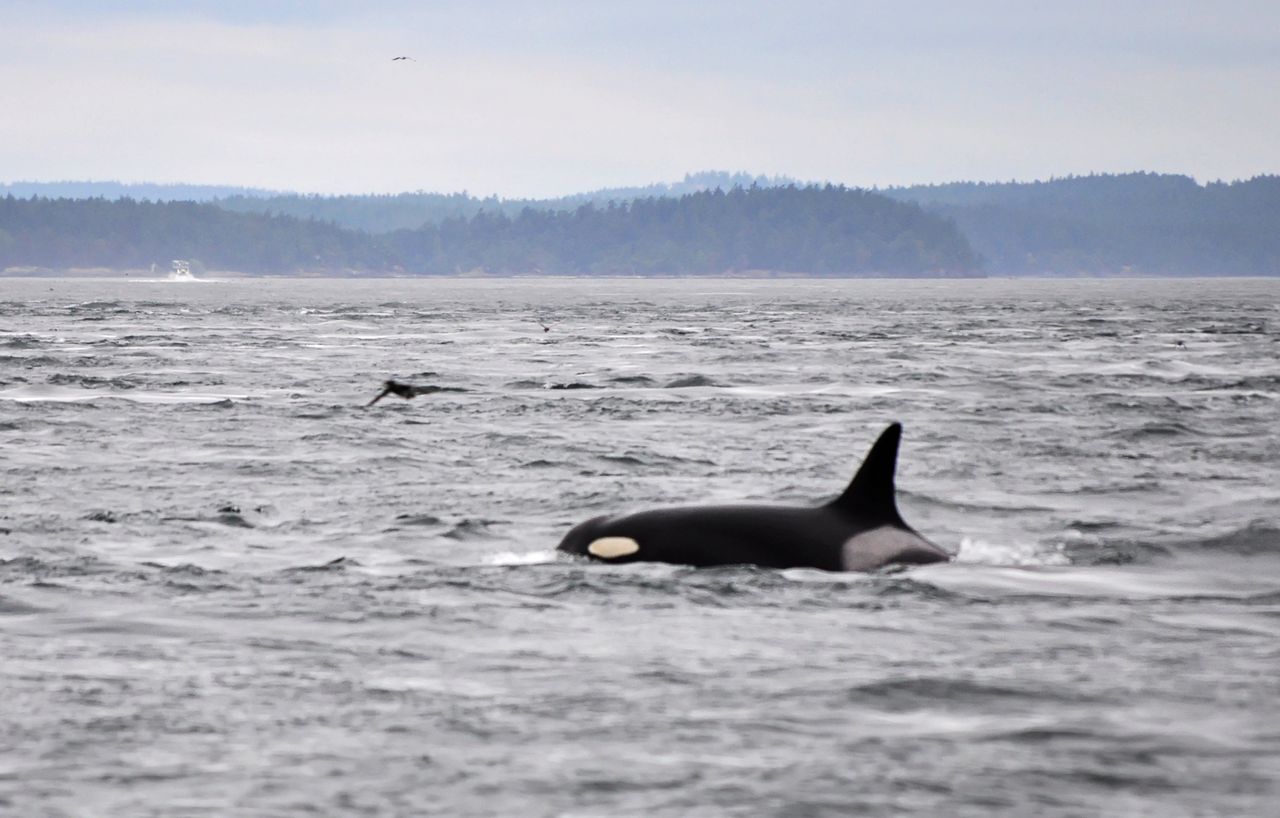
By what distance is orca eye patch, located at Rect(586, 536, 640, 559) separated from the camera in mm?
12000

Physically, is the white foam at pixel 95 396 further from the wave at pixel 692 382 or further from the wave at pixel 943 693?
the wave at pixel 943 693

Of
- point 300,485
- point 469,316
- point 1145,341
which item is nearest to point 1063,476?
point 300,485

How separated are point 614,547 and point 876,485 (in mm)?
1651

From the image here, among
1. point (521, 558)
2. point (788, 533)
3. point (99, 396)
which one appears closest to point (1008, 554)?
point (788, 533)

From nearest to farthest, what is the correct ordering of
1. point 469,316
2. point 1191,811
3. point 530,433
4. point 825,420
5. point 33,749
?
point 1191,811
point 33,749
point 530,433
point 825,420
point 469,316

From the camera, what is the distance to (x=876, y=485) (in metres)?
11.9

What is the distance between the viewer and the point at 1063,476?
18.8 metres

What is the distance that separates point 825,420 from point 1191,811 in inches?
739

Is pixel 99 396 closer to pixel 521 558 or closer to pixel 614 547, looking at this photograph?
pixel 521 558

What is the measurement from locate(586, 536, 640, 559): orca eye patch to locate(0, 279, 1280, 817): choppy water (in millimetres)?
299

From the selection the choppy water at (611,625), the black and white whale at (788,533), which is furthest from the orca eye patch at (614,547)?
the choppy water at (611,625)

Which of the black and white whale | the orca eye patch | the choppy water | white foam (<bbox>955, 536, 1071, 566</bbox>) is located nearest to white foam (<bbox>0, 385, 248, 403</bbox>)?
the choppy water

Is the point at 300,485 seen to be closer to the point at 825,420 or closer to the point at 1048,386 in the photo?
the point at 825,420

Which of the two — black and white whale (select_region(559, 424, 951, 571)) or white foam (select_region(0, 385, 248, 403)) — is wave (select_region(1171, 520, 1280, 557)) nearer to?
black and white whale (select_region(559, 424, 951, 571))
